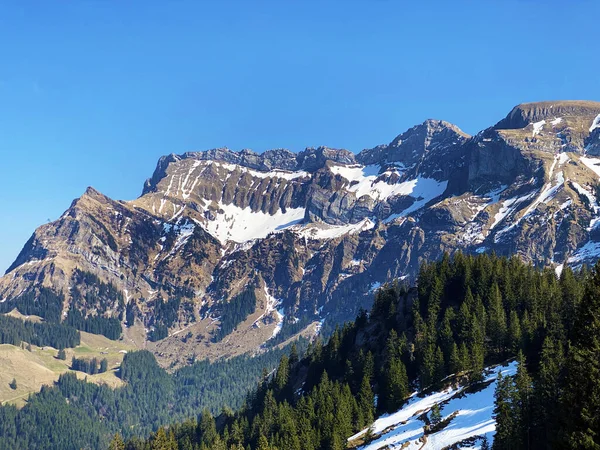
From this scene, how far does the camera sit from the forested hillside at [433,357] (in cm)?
7700

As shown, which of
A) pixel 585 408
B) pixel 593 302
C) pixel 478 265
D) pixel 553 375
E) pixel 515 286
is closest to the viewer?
pixel 585 408

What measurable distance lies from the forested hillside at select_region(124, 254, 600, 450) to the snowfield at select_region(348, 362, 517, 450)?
3.99 m

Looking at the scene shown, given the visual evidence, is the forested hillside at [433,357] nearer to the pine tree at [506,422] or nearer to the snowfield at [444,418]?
the pine tree at [506,422]

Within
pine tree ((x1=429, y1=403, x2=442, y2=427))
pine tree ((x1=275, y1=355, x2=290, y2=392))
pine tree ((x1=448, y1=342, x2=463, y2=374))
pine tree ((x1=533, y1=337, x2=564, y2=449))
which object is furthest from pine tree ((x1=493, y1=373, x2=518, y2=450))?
pine tree ((x1=275, y1=355, x2=290, y2=392))

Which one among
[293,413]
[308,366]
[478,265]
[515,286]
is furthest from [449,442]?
[308,366]

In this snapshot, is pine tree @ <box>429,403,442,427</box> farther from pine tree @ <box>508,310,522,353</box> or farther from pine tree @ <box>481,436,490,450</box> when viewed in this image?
pine tree @ <box>508,310,522,353</box>

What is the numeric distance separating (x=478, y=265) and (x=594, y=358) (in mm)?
115345

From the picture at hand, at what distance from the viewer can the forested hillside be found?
77000 millimetres

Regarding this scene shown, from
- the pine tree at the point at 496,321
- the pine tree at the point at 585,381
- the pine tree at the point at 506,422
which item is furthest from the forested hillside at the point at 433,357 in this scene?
the pine tree at the point at 585,381

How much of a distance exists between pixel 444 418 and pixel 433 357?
1196 inches

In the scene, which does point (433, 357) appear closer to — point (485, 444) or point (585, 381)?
point (485, 444)

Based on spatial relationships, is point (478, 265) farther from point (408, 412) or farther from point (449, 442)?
point (449, 442)

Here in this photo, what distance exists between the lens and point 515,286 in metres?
148

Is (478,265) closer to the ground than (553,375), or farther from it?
farther from it
